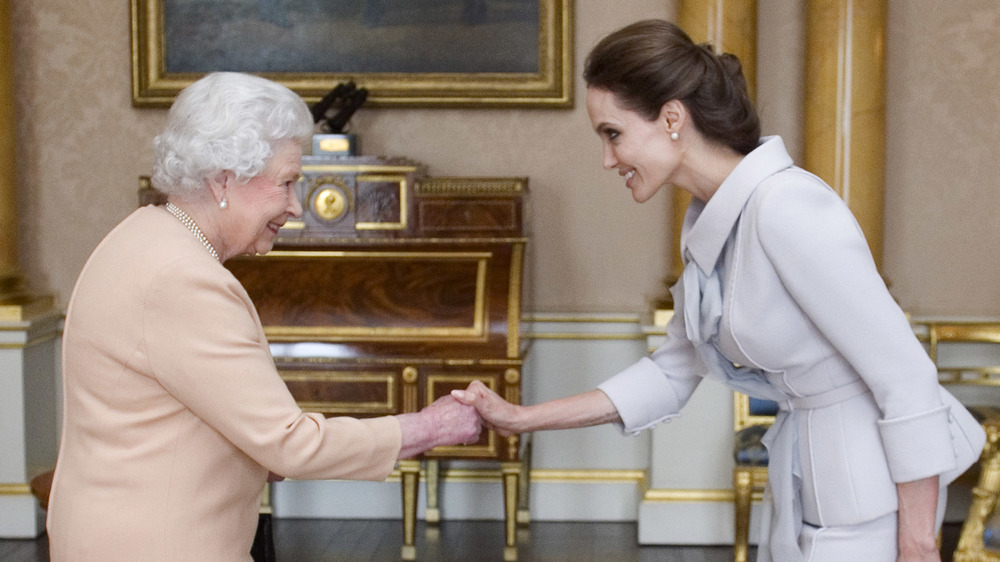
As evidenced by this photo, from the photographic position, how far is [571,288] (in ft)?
16.9

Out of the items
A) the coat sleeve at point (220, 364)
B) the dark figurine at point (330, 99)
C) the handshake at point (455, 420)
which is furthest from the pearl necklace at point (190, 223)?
the dark figurine at point (330, 99)

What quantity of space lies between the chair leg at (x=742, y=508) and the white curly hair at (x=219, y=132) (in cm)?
278

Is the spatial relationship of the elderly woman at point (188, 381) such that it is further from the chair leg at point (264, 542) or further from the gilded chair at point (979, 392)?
the gilded chair at point (979, 392)

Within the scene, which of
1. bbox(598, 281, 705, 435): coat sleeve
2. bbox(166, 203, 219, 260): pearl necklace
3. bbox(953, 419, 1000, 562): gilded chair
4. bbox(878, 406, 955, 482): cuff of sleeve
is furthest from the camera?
bbox(953, 419, 1000, 562): gilded chair

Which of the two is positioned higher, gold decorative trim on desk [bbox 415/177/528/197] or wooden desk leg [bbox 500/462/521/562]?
gold decorative trim on desk [bbox 415/177/528/197]

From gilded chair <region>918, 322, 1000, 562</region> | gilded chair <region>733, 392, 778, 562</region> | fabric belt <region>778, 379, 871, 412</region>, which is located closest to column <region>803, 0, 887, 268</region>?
gilded chair <region>918, 322, 1000, 562</region>

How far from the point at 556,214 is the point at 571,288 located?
336 mm

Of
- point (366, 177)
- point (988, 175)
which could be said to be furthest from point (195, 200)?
point (988, 175)

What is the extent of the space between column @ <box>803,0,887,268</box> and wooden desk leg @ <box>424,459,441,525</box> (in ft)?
6.78

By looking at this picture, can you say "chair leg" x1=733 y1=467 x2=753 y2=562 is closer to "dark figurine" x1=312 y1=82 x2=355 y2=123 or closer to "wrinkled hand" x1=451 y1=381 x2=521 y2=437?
"wrinkled hand" x1=451 y1=381 x2=521 y2=437

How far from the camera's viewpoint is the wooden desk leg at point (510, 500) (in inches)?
173

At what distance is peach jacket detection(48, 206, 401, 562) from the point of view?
1861mm

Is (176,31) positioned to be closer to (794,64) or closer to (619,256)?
(619,256)

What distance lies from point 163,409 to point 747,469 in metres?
2.85
